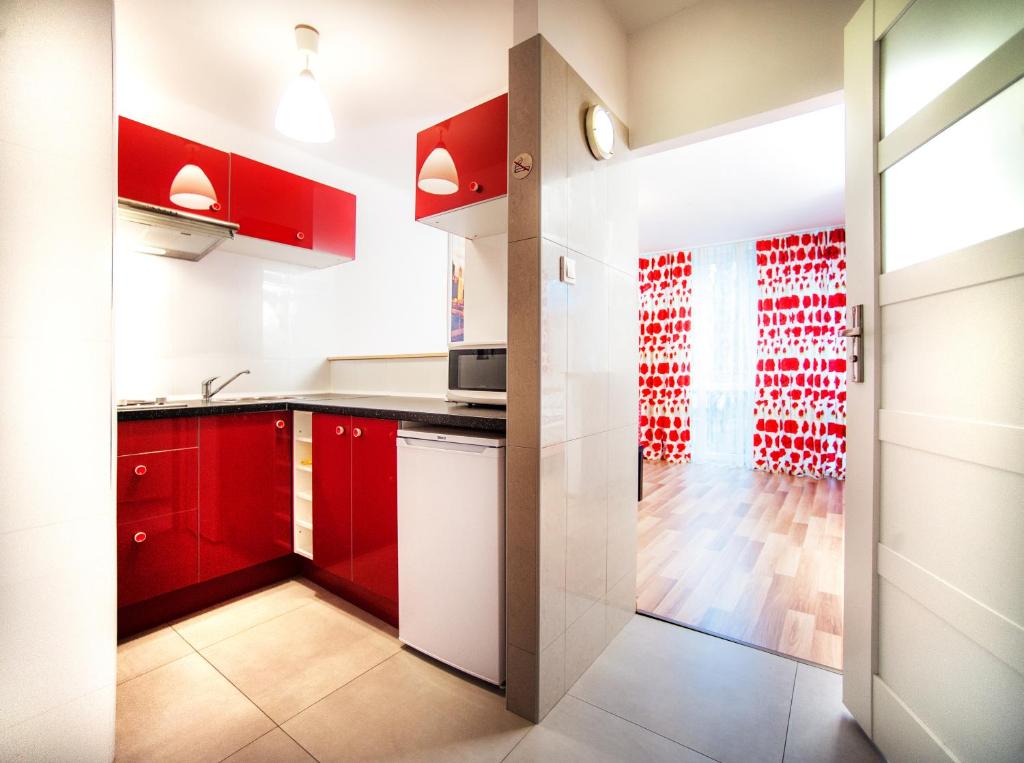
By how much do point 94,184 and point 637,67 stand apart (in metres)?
2.07

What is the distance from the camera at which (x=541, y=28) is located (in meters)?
1.42

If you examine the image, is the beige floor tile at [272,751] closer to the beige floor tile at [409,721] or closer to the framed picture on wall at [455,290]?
the beige floor tile at [409,721]

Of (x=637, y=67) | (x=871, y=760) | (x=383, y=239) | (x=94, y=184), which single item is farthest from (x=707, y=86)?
(x=383, y=239)

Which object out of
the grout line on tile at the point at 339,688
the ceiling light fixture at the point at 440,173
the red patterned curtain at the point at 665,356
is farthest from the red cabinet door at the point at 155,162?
the red patterned curtain at the point at 665,356

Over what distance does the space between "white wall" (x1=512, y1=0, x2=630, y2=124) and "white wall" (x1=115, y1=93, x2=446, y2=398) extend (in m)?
2.05

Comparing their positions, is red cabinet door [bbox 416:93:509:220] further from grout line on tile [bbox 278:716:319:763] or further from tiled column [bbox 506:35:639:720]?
grout line on tile [bbox 278:716:319:763]

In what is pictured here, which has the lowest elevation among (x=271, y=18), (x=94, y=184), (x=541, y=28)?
(x=94, y=184)

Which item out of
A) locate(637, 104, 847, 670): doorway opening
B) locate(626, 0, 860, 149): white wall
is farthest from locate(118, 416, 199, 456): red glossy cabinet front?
locate(637, 104, 847, 670): doorway opening

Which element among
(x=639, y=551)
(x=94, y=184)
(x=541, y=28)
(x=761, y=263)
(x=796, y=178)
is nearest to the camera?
(x=94, y=184)

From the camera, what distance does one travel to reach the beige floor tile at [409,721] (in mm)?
1299

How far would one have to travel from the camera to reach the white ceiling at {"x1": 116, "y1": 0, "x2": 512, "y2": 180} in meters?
1.89

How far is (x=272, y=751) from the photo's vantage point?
50.8 inches

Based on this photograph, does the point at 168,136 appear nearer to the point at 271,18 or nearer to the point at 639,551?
the point at 271,18

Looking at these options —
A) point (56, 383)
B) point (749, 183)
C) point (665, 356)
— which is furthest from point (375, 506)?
point (665, 356)
